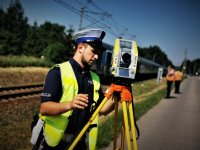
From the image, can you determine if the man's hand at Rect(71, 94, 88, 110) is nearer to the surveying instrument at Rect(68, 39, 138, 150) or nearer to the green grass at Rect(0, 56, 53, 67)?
the surveying instrument at Rect(68, 39, 138, 150)

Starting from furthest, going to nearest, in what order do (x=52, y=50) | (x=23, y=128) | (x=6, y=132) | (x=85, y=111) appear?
1. (x=52, y=50)
2. (x=23, y=128)
3. (x=6, y=132)
4. (x=85, y=111)

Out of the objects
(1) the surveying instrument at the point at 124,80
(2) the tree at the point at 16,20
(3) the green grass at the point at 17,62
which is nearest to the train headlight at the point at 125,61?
(1) the surveying instrument at the point at 124,80

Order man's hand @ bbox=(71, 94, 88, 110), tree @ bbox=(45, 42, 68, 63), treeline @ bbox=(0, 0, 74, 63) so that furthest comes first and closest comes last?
treeline @ bbox=(0, 0, 74, 63), tree @ bbox=(45, 42, 68, 63), man's hand @ bbox=(71, 94, 88, 110)

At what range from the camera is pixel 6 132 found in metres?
6.59

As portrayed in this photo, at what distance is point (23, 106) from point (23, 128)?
11.5ft

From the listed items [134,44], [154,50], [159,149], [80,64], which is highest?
[154,50]

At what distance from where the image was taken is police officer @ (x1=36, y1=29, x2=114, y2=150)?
7.28 feet

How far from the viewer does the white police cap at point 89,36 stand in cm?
256

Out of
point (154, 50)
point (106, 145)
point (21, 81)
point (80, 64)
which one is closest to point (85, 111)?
point (80, 64)

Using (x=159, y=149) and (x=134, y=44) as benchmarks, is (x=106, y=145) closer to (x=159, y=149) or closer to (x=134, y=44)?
(x=159, y=149)

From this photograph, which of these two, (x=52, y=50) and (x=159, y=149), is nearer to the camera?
(x=159, y=149)

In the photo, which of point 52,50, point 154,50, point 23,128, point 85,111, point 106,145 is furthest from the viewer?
point 154,50

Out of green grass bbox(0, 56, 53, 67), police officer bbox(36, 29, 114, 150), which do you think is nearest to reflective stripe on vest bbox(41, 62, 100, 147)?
police officer bbox(36, 29, 114, 150)

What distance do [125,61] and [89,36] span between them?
0.43 meters
